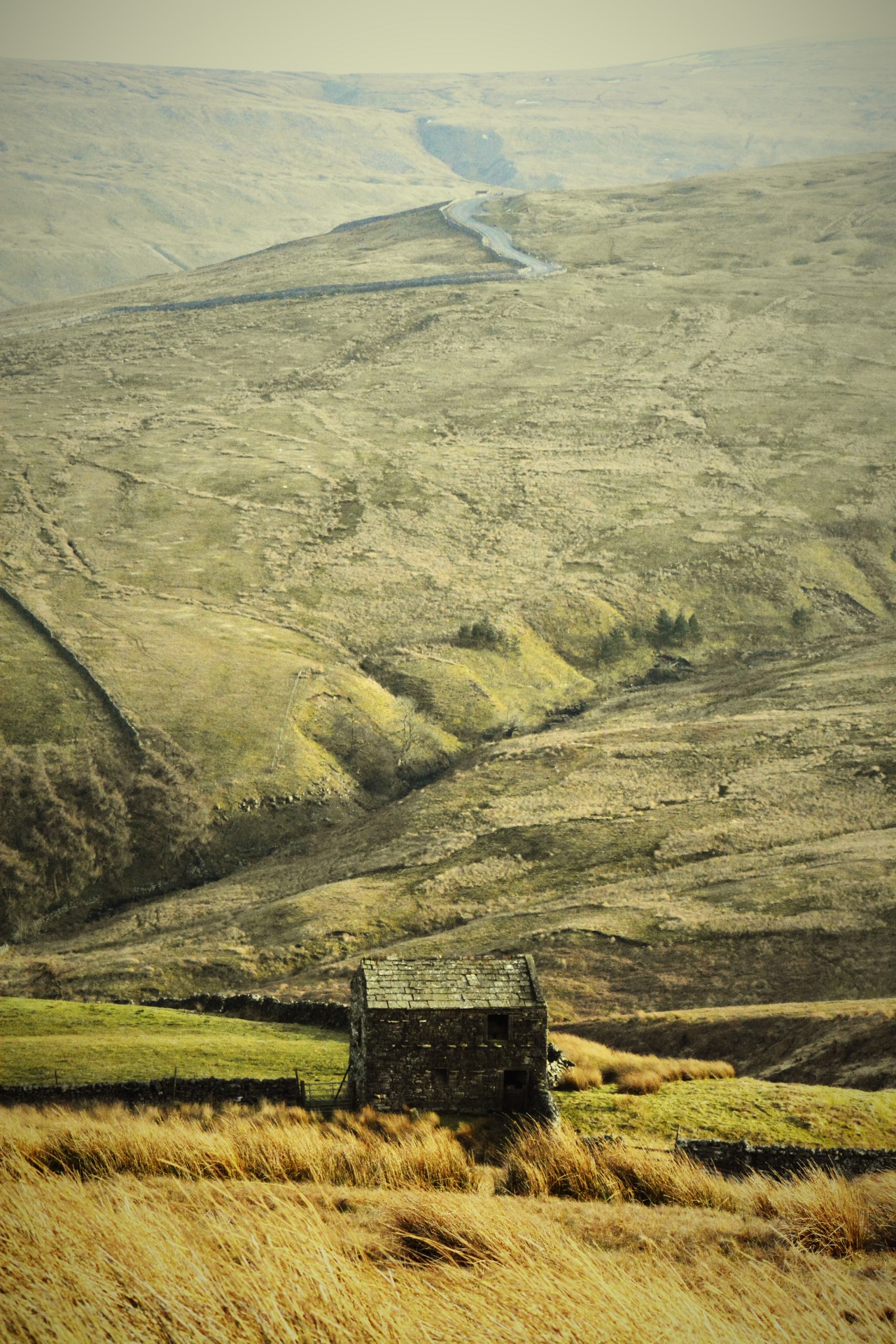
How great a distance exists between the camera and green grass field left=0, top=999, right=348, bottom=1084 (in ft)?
82.0

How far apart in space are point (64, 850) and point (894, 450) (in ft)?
248

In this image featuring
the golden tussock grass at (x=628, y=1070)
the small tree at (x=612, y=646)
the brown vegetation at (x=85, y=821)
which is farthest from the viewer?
the small tree at (x=612, y=646)

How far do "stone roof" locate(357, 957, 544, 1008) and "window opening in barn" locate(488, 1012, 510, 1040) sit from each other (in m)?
0.25

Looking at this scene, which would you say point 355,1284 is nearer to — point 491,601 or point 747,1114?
point 747,1114

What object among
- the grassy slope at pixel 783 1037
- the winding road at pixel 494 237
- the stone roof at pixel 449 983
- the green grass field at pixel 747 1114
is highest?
the winding road at pixel 494 237

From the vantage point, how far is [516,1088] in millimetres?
21594

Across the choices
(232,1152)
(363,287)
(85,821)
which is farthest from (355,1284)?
(363,287)

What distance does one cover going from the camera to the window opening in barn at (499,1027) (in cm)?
2144

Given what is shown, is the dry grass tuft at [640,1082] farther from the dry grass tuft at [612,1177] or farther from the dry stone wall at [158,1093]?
the dry stone wall at [158,1093]

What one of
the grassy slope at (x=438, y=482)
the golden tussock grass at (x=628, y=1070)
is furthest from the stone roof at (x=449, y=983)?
the grassy slope at (x=438, y=482)

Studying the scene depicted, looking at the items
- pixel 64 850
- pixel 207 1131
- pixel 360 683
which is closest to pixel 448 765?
pixel 360 683

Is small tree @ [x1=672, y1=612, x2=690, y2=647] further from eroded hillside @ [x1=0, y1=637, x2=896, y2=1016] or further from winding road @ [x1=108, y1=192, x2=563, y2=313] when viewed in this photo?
winding road @ [x1=108, y1=192, x2=563, y2=313]

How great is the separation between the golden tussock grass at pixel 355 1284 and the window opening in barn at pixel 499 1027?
9091 mm

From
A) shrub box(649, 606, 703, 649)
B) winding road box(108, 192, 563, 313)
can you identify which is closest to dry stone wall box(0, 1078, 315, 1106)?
shrub box(649, 606, 703, 649)
